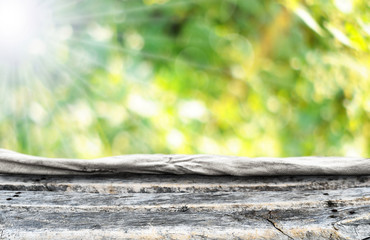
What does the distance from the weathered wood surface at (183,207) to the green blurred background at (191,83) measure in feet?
1.38

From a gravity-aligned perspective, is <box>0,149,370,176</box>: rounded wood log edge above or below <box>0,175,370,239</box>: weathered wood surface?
above

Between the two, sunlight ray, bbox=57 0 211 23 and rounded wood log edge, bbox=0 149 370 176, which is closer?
rounded wood log edge, bbox=0 149 370 176

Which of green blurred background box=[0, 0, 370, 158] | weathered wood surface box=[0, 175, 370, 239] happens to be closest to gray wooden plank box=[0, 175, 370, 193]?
weathered wood surface box=[0, 175, 370, 239]

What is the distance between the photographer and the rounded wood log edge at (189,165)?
51 cm

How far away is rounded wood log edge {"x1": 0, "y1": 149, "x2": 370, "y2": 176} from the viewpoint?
0.51m

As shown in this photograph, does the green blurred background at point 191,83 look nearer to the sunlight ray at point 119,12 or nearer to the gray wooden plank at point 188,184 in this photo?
the sunlight ray at point 119,12

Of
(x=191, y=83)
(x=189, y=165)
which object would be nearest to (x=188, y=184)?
(x=189, y=165)

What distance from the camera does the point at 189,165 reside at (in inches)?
20.2

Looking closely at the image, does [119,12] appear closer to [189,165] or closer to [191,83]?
[191,83]

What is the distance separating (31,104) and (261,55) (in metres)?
0.69

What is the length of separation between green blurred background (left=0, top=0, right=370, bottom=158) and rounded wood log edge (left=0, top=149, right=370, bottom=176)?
41 centimetres

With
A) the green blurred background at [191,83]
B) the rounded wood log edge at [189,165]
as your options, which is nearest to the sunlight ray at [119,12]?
the green blurred background at [191,83]

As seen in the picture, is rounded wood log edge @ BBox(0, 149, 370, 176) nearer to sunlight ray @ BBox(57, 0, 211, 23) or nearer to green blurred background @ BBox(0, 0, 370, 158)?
green blurred background @ BBox(0, 0, 370, 158)

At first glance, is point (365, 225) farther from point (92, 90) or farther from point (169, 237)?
point (92, 90)
